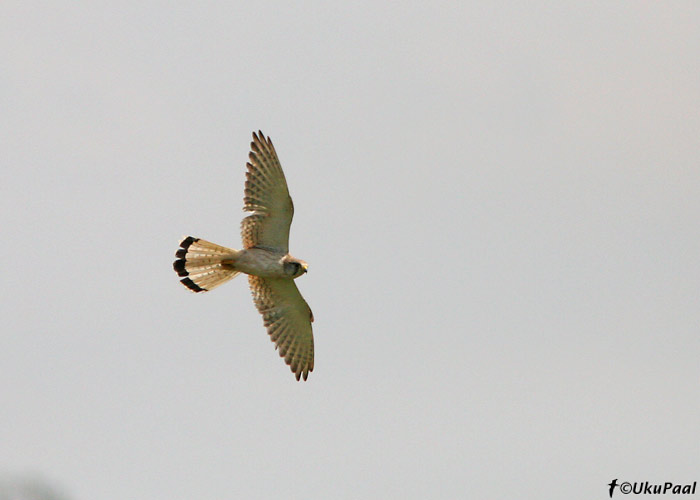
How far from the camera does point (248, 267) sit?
18.4m

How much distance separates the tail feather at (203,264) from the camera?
18328mm

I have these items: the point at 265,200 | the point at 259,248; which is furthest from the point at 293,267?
the point at 265,200

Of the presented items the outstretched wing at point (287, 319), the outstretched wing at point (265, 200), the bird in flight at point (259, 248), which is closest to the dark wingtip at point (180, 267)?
the bird in flight at point (259, 248)

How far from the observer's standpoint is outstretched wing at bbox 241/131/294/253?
58.9 feet

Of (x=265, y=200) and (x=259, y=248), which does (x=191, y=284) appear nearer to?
(x=259, y=248)

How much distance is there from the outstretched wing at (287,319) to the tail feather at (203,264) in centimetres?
82

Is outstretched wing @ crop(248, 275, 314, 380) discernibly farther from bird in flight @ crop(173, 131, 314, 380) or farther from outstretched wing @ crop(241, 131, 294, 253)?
outstretched wing @ crop(241, 131, 294, 253)

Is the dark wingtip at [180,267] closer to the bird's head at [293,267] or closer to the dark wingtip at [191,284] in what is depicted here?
the dark wingtip at [191,284]

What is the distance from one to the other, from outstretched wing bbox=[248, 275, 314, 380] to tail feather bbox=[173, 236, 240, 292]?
82 centimetres

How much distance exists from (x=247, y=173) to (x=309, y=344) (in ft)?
12.5

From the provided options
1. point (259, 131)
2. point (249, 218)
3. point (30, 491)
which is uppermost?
point (259, 131)

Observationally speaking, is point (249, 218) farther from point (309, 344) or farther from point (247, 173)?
point (309, 344)

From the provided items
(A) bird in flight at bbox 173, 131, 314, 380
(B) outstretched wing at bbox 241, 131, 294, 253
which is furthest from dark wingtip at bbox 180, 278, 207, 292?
(B) outstretched wing at bbox 241, 131, 294, 253

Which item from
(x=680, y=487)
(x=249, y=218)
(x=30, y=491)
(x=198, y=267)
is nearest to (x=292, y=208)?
(x=249, y=218)
